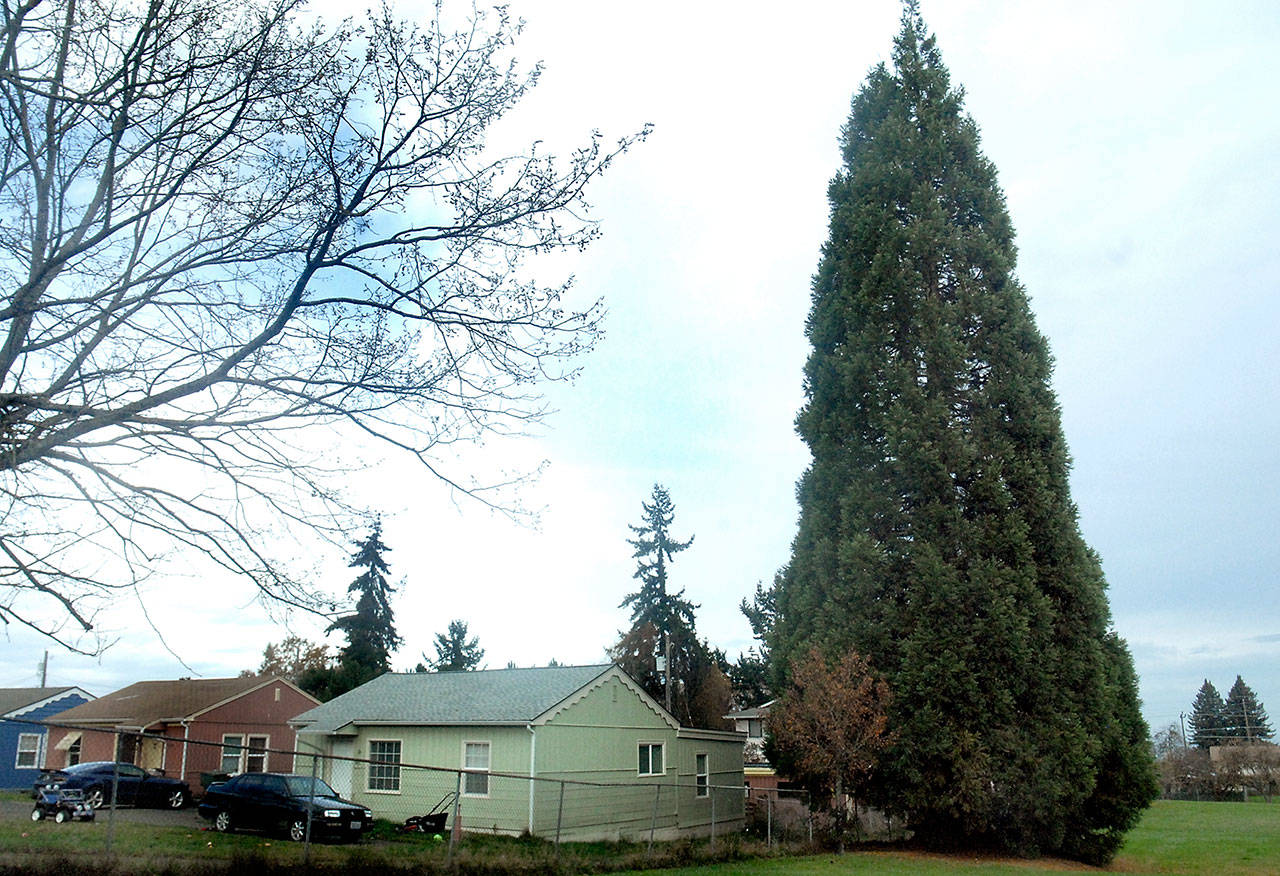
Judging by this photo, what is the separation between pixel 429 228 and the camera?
24.7 feet

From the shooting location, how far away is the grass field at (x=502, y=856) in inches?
386

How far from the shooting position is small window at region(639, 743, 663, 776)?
25.4 meters

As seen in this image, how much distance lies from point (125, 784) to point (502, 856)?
16.8m

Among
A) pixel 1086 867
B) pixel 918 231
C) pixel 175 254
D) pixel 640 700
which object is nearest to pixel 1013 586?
pixel 1086 867

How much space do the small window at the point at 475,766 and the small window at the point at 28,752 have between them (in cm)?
2038

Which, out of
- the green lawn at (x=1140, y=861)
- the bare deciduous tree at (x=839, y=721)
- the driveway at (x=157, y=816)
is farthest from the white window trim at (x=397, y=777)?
the green lawn at (x=1140, y=861)

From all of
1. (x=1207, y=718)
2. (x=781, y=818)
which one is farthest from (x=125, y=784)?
(x=1207, y=718)

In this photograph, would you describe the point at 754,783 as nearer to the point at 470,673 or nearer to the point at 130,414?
the point at 470,673

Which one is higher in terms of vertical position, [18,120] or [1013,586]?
[18,120]

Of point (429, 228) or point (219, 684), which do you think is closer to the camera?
point (429, 228)

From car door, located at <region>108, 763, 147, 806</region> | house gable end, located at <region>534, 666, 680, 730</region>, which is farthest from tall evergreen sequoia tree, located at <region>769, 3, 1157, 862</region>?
car door, located at <region>108, 763, 147, 806</region>

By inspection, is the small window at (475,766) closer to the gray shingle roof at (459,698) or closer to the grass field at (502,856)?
the gray shingle roof at (459,698)

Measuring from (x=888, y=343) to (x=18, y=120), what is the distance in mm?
18030

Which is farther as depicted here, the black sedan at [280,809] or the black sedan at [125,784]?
the black sedan at [125,784]
